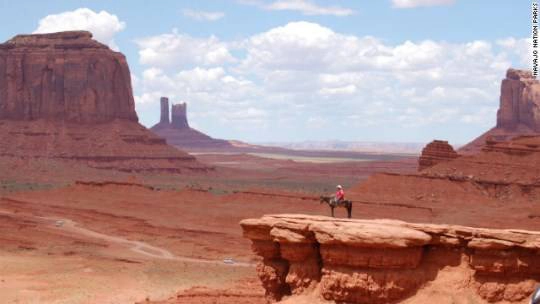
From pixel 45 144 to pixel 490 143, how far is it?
51.6 m

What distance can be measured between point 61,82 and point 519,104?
176ft

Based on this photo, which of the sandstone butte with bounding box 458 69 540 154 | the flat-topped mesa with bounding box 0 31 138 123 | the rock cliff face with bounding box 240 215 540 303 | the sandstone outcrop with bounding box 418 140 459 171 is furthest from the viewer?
the sandstone butte with bounding box 458 69 540 154

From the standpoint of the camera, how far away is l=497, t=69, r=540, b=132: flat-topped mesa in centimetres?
11662

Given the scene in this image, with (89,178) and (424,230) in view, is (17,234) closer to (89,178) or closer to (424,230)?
(424,230)

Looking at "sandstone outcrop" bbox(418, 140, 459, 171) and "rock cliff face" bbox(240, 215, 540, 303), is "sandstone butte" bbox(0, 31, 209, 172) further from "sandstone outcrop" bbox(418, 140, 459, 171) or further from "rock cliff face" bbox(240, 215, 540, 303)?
"rock cliff face" bbox(240, 215, 540, 303)

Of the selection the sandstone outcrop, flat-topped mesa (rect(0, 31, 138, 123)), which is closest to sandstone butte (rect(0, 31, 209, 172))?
flat-topped mesa (rect(0, 31, 138, 123))

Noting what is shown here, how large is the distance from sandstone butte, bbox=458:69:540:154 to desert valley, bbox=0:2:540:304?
17 centimetres

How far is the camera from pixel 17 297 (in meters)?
29.2

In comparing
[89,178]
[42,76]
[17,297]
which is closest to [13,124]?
[42,76]

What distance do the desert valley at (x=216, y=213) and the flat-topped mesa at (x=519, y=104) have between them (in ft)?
0.56

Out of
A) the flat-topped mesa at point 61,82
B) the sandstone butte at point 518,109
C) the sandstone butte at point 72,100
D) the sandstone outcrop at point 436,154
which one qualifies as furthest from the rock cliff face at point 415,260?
the sandstone butte at point 518,109

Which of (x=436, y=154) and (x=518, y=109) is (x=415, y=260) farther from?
(x=518, y=109)

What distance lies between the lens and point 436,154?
243 ft

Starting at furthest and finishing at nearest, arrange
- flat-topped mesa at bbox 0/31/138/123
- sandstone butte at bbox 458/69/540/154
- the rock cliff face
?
sandstone butte at bbox 458/69/540/154
flat-topped mesa at bbox 0/31/138/123
the rock cliff face
